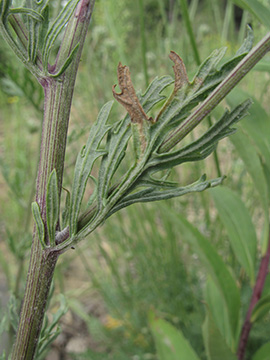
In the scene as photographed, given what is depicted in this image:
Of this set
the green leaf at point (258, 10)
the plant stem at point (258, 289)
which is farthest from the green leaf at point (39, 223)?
the plant stem at point (258, 289)

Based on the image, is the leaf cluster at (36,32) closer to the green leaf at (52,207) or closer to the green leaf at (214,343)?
the green leaf at (52,207)

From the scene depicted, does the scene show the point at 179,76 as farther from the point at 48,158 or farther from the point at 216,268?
the point at 216,268

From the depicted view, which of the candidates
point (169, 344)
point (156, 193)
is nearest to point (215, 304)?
point (169, 344)

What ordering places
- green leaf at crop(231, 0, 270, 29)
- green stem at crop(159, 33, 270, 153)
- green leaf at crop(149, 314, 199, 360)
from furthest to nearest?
green leaf at crop(149, 314, 199, 360)
green leaf at crop(231, 0, 270, 29)
green stem at crop(159, 33, 270, 153)

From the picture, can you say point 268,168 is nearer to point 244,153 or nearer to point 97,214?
point 244,153

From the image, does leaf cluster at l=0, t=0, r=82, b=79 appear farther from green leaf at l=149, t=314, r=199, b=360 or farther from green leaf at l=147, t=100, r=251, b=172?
green leaf at l=149, t=314, r=199, b=360

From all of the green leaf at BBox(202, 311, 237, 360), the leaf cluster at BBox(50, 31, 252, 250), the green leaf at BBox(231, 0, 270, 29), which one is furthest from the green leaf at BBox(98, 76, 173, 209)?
the green leaf at BBox(202, 311, 237, 360)

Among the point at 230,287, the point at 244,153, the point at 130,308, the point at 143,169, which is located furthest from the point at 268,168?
the point at 130,308
